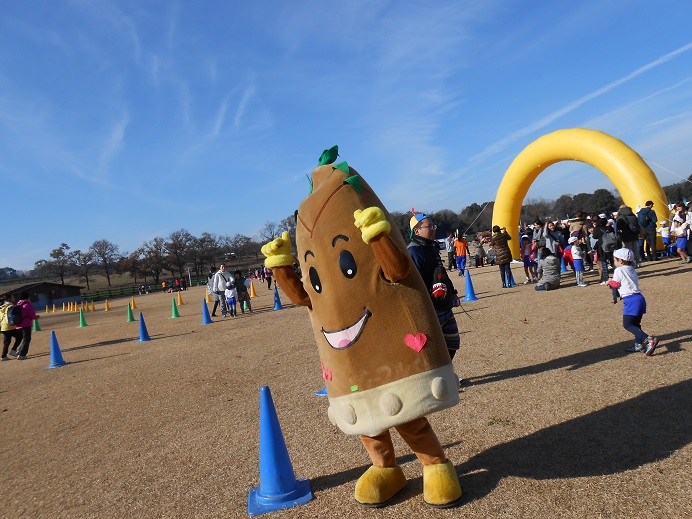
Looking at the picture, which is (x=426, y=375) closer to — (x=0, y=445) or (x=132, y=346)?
(x=0, y=445)

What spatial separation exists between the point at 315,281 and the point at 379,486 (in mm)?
1453

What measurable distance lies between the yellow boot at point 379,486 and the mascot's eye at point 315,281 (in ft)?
4.33

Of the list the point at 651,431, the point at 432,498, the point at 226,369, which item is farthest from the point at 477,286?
the point at 432,498

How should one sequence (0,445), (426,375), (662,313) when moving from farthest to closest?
(662,313)
(0,445)
(426,375)

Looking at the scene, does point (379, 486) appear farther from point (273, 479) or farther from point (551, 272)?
point (551, 272)

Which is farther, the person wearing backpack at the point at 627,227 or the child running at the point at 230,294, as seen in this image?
the child running at the point at 230,294

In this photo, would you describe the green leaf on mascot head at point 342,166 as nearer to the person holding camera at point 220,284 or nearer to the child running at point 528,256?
the child running at point 528,256

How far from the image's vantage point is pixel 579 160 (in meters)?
16.9

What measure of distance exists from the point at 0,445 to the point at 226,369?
10.8 ft

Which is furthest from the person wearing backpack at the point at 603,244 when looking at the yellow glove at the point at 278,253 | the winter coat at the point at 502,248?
the yellow glove at the point at 278,253

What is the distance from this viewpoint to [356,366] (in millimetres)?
3219

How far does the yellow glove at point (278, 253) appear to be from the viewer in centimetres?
362

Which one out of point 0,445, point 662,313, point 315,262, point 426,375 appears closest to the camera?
point 426,375

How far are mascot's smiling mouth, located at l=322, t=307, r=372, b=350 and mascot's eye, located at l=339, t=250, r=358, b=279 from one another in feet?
0.85
